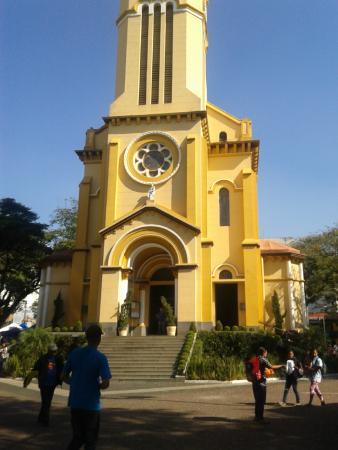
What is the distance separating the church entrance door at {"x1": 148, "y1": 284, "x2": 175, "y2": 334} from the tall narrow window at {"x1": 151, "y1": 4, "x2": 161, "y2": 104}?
1299 cm

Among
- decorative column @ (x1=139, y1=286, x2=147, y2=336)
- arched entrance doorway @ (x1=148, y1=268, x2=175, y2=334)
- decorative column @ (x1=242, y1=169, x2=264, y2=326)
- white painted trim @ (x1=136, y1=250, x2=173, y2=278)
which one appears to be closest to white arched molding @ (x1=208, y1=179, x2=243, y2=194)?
decorative column @ (x1=242, y1=169, x2=264, y2=326)

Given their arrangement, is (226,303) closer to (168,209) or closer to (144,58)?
(168,209)

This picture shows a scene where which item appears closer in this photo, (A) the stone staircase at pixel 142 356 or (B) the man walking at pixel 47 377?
(B) the man walking at pixel 47 377

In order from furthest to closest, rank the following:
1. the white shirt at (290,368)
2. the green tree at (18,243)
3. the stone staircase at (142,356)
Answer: the green tree at (18,243), the stone staircase at (142,356), the white shirt at (290,368)

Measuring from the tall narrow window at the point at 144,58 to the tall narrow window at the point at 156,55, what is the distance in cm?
60

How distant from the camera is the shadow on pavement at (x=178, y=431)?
297 inches

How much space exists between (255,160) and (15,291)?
84.9 ft

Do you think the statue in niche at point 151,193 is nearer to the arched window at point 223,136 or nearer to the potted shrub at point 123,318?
the potted shrub at point 123,318

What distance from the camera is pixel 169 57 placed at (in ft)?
101

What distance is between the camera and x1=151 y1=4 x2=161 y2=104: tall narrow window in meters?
Result: 30.4

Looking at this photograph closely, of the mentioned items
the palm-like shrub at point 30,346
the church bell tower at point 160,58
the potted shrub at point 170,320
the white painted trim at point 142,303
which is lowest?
the palm-like shrub at point 30,346

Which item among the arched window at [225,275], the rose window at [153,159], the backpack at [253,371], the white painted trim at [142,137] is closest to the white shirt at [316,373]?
the backpack at [253,371]

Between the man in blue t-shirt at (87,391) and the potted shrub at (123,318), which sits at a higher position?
the potted shrub at (123,318)

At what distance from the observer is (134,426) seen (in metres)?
9.12
